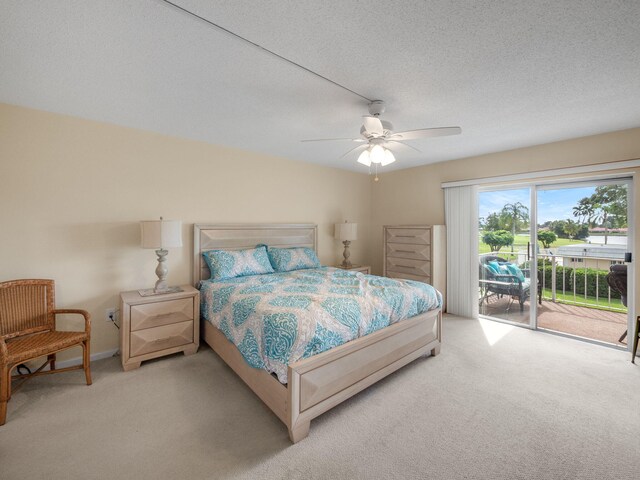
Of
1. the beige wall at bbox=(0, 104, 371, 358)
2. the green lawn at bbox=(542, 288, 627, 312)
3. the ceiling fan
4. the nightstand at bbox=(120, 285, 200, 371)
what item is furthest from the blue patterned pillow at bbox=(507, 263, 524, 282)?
the nightstand at bbox=(120, 285, 200, 371)

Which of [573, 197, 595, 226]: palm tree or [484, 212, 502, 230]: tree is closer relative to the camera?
[573, 197, 595, 226]: palm tree

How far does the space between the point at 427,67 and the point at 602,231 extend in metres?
3.13

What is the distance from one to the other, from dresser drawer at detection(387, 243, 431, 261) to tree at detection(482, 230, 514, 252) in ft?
2.89

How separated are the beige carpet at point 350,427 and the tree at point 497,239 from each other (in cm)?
177

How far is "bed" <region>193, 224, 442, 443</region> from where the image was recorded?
1.77 m

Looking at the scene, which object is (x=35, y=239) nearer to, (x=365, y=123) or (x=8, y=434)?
(x=8, y=434)

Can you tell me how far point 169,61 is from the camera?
179 cm

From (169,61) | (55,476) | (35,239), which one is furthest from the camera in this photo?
(35,239)

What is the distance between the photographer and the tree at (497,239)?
402 cm

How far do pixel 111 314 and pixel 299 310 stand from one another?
7.32 feet

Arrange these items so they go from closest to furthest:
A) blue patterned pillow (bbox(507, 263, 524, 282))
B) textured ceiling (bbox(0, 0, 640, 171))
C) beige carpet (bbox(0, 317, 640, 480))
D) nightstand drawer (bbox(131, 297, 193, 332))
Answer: textured ceiling (bbox(0, 0, 640, 171)) < beige carpet (bbox(0, 317, 640, 480)) < nightstand drawer (bbox(131, 297, 193, 332)) < blue patterned pillow (bbox(507, 263, 524, 282))

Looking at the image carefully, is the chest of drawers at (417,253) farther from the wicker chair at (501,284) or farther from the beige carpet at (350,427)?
the beige carpet at (350,427)

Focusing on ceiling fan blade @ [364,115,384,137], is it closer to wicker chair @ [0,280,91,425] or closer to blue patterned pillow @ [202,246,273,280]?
blue patterned pillow @ [202,246,273,280]

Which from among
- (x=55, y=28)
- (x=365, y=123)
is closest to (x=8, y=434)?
(x=55, y=28)
